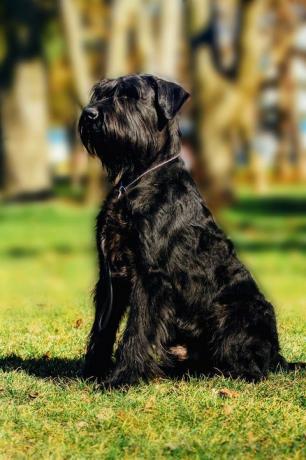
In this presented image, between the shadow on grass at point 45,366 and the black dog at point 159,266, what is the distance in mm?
362

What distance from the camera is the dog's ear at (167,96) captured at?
5.69 metres

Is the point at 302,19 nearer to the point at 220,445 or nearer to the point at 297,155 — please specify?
the point at 297,155

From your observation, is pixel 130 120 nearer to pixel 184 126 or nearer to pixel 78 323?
pixel 78 323

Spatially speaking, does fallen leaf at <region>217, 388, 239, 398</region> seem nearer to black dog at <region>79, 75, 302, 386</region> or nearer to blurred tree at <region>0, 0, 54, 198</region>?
black dog at <region>79, 75, 302, 386</region>

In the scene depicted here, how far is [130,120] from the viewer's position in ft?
18.2

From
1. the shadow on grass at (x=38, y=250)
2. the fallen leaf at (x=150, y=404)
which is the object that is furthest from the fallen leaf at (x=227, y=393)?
the shadow on grass at (x=38, y=250)

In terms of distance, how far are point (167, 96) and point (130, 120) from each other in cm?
33

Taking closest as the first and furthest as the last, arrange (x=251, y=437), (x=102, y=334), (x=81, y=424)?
(x=251, y=437) → (x=81, y=424) → (x=102, y=334)

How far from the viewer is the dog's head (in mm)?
5535

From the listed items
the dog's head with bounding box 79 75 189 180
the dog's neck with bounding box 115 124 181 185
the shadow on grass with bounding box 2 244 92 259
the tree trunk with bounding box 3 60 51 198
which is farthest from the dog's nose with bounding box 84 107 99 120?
the tree trunk with bounding box 3 60 51 198

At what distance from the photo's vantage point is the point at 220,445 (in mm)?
4676

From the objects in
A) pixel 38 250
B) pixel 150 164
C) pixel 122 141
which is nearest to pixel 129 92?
pixel 122 141

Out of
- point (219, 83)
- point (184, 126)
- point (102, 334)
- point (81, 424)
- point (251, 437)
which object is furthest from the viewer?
point (219, 83)

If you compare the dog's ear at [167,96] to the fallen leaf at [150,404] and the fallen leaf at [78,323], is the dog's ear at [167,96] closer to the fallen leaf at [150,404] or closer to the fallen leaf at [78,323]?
the fallen leaf at [150,404]
